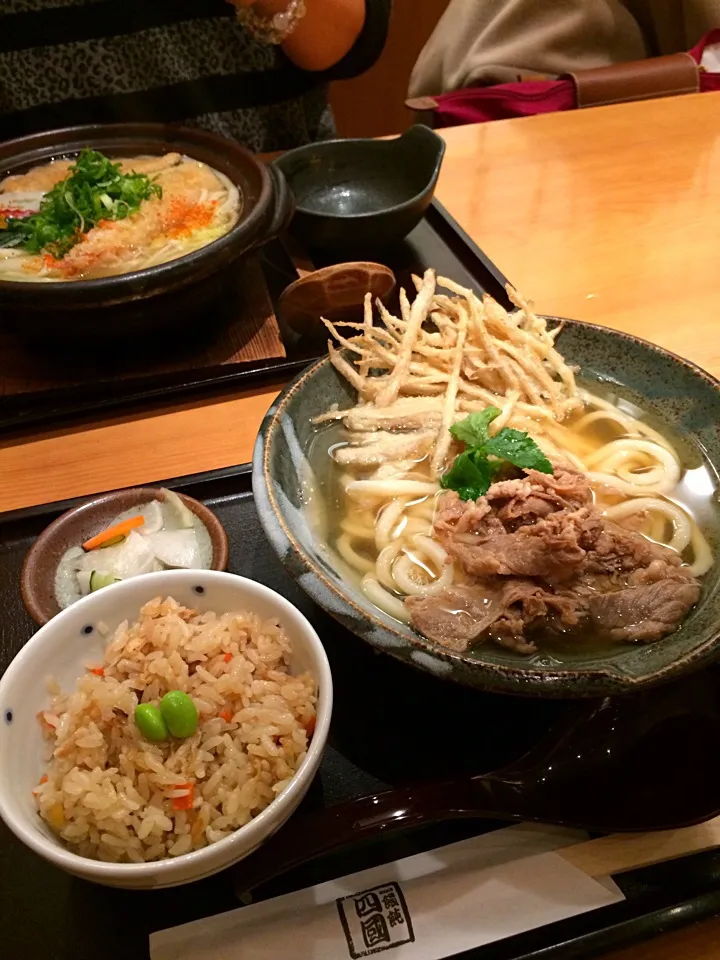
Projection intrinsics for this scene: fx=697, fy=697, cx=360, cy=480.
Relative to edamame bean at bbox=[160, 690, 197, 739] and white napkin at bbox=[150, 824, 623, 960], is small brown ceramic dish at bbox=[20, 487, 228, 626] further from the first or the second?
white napkin at bbox=[150, 824, 623, 960]

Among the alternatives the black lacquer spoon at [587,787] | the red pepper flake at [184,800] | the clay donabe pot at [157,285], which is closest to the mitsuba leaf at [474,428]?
the black lacquer spoon at [587,787]

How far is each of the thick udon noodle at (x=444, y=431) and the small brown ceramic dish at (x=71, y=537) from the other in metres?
0.24

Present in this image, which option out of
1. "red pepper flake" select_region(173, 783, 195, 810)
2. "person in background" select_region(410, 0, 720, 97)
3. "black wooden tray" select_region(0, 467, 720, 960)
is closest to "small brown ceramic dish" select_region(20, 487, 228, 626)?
"black wooden tray" select_region(0, 467, 720, 960)

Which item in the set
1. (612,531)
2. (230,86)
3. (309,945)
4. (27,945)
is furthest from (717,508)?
(230,86)

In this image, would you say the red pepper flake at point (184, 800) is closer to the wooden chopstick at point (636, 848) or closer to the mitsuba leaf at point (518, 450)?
the wooden chopstick at point (636, 848)

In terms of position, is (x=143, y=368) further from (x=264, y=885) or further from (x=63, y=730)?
(x=264, y=885)

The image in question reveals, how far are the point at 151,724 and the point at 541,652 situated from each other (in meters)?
0.57

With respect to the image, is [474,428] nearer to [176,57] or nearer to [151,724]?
[151,724]

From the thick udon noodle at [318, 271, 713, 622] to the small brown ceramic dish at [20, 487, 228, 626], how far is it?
24 centimetres

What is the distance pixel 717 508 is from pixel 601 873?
663mm

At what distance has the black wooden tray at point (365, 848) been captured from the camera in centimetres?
90

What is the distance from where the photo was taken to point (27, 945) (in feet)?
2.96

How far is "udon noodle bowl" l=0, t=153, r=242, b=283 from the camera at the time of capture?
1.74 m

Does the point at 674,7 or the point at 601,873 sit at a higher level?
the point at 674,7
